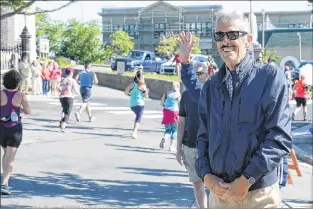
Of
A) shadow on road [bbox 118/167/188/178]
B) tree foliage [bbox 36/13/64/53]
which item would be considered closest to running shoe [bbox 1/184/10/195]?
shadow on road [bbox 118/167/188/178]

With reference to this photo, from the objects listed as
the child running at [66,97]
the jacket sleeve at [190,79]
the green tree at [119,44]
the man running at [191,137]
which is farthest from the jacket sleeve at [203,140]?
the green tree at [119,44]

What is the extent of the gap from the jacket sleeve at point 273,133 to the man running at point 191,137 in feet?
10.0

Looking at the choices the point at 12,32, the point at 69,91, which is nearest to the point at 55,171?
the point at 69,91

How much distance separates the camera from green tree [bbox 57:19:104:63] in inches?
1870

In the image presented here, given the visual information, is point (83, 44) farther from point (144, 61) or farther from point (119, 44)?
point (144, 61)

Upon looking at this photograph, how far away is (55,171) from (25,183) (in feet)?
3.63

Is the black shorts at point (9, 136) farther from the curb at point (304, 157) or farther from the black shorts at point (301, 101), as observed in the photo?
the black shorts at point (301, 101)

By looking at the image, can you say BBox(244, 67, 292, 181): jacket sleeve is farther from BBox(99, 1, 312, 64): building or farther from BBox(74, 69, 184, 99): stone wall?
BBox(99, 1, 312, 64): building

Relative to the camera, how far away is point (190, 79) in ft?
19.4

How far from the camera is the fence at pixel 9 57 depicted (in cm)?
2828

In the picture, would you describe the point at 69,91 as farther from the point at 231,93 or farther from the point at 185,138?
the point at 231,93

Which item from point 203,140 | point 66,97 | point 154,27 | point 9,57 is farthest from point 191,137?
point 154,27

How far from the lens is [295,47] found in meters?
55.8

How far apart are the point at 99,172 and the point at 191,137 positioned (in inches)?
150
